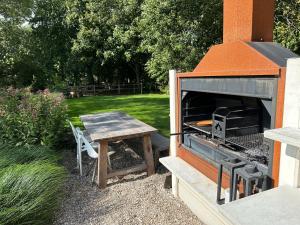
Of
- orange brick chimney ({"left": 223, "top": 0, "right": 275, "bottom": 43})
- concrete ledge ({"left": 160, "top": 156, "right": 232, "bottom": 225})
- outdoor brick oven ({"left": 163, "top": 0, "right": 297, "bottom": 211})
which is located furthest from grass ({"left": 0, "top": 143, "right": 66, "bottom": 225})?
orange brick chimney ({"left": 223, "top": 0, "right": 275, "bottom": 43})

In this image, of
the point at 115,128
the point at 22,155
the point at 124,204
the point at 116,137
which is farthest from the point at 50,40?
the point at 124,204

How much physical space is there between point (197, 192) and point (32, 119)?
343cm

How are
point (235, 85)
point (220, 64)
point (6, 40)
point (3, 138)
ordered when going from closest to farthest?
1. point (235, 85)
2. point (220, 64)
3. point (3, 138)
4. point (6, 40)

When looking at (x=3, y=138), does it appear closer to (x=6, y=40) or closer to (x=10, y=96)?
(x=10, y=96)

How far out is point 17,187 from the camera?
9.54 ft

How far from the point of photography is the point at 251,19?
104 inches

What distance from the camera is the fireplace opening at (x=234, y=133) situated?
243 centimetres

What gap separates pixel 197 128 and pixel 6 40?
39.8 feet

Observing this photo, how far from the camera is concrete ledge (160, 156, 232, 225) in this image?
2613 millimetres

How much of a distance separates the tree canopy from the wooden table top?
125 inches

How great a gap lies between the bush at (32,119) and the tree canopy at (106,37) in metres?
3.78

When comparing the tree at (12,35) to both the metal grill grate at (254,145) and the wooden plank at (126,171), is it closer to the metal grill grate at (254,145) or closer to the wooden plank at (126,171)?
the wooden plank at (126,171)

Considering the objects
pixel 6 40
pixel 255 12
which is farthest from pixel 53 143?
pixel 6 40

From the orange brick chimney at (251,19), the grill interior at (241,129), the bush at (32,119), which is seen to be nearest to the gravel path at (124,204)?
the grill interior at (241,129)
